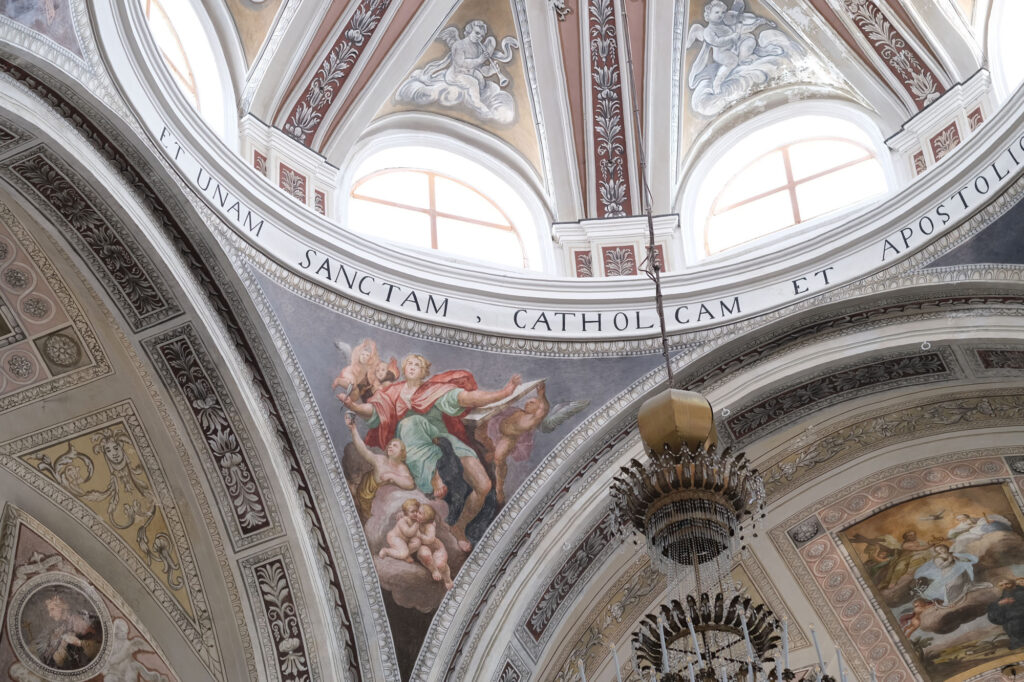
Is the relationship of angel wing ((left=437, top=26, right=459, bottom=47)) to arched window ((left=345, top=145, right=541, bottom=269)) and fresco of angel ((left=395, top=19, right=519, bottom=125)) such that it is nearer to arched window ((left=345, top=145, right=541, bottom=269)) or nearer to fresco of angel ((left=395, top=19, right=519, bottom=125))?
fresco of angel ((left=395, top=19, right=519, bottom=125))

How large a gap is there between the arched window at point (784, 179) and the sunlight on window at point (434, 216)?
162 cm

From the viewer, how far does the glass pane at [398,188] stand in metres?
12.5

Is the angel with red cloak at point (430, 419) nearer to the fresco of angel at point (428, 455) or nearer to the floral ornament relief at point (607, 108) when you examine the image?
the fresco of angel at point (428, 455)

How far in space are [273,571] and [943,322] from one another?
4.90 metres

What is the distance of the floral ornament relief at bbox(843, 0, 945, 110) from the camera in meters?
11.9

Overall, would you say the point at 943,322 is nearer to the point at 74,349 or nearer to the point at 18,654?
the point at 74,349

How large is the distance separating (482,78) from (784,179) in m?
2.59

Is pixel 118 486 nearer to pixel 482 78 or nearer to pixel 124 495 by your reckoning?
pixel 124 495

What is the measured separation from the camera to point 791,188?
12.7 meters

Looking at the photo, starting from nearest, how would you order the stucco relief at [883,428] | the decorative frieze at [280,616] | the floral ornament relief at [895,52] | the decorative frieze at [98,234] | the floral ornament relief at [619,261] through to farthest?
the decorative frieze at [98,234] → the decorative frieze at [280,616] → the stucco relief at [883,428] → the floral ornament relief at [895,52] → the floral ornament relief at [619,261]

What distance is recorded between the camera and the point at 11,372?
10.5 meters

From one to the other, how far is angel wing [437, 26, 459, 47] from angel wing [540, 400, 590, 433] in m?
3.25

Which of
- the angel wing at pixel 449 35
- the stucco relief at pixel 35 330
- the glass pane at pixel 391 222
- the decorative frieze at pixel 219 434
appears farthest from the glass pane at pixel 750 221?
the stucco relief at pixel 35 330

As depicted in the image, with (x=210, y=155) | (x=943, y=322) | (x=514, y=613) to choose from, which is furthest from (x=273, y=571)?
(x=943, y=322)
